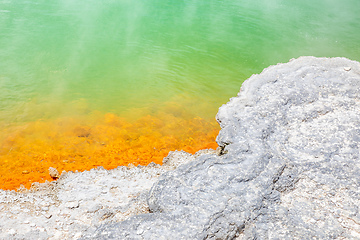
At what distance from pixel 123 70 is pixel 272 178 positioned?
4.52m

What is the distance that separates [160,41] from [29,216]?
6067 mm

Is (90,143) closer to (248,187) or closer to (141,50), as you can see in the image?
(248,187)

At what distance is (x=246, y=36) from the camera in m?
8.18

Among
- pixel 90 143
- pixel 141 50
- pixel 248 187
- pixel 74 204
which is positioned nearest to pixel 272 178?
pixel 248 187

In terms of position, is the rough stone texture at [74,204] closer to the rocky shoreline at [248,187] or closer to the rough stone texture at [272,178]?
the rocky shoreline at [248,187]

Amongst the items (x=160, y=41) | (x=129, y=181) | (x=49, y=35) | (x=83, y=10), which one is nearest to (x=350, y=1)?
(x=160, y=41)

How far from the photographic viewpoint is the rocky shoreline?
Result: 1617 millimetres

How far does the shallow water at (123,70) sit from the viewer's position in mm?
3551

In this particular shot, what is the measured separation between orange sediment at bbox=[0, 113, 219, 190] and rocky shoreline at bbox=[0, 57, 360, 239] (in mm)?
544

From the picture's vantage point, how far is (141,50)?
6.62 metres

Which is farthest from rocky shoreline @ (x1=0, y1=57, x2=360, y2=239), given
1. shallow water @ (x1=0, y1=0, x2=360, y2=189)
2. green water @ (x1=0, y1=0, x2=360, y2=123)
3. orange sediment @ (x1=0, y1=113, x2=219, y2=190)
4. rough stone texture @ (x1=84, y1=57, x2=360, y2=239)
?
green water @ (x1=0, y1=0, x2=360, y2=123)

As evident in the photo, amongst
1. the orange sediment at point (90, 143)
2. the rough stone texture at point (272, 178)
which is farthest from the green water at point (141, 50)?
the rough stone texture at point (272, 178)

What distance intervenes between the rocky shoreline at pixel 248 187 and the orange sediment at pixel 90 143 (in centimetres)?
54

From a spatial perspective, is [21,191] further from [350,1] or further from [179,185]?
[350,1]
